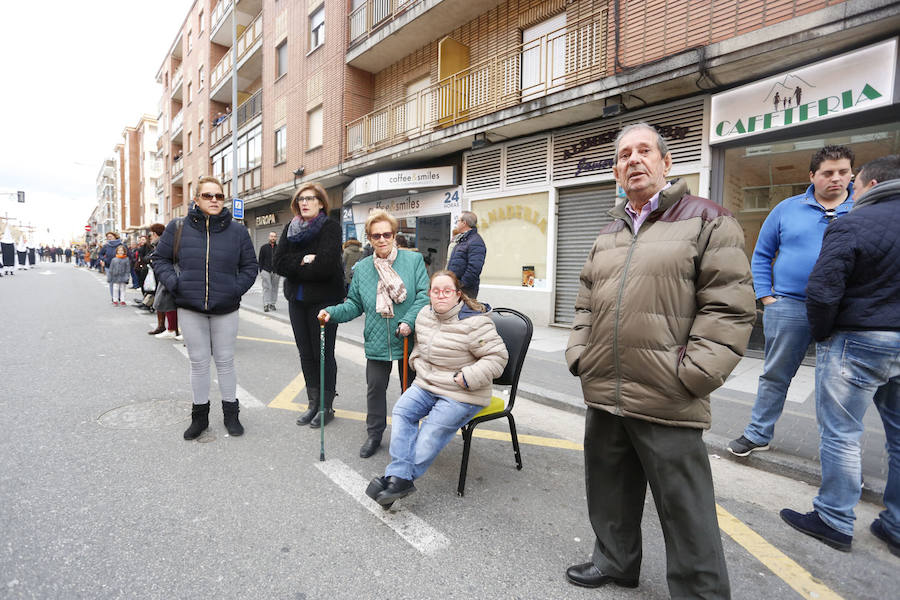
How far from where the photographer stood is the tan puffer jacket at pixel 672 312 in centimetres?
169

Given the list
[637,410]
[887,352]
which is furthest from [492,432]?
[887,352]

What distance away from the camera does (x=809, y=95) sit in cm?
622

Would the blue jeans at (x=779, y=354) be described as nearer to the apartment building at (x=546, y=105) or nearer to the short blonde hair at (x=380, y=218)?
the short blonde hair at (x=380, y=218)

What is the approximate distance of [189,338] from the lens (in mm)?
3770

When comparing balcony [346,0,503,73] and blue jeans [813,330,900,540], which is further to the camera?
balcony [346,0,503,73]

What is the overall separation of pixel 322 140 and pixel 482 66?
7767 mm

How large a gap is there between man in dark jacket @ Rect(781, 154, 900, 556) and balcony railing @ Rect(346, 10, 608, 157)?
23.4 feet

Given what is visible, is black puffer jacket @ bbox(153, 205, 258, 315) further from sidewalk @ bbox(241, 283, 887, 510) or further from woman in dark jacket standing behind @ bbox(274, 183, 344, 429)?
sidewalk @ bbox(241, 283, 887, 510)

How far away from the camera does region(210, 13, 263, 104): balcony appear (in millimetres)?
21328

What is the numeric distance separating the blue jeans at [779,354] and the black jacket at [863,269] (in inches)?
30.2

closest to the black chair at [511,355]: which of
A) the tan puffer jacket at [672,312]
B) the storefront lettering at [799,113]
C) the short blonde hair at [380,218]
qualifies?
the short blonde hair at [380,218]

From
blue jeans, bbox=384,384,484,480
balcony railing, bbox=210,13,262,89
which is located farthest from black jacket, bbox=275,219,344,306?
balcony railing, bbox=210,13,262,89

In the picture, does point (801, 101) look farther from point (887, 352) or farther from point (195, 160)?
point (195, 160)

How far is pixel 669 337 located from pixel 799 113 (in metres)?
6.53
